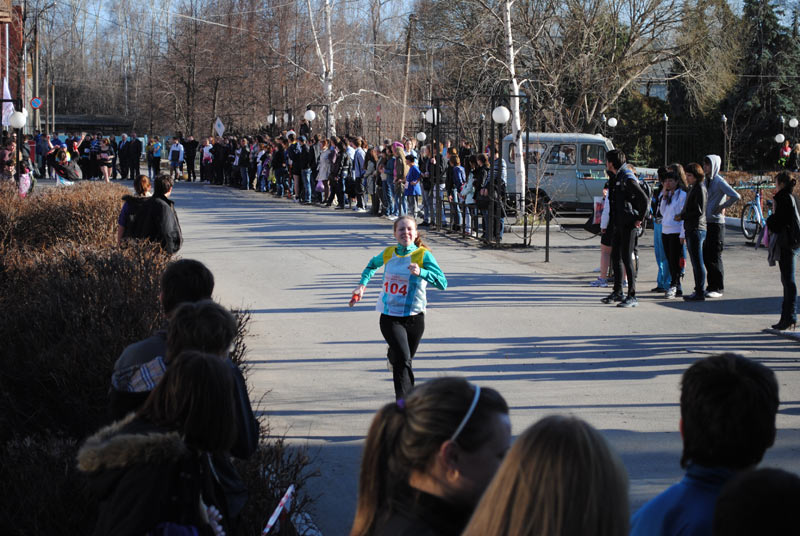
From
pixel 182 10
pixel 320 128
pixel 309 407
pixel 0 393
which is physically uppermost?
pixel 182 10

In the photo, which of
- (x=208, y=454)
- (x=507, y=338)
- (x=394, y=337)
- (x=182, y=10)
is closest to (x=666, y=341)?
(x=507, y=338)

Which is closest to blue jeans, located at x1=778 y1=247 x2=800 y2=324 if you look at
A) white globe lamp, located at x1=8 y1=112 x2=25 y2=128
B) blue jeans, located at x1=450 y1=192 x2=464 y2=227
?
blue jeans, located at x1=450 y1=192 x2=464 y2=227

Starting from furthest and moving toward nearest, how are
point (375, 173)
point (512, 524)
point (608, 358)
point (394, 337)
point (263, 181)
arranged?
1. point (263, 181)
2. point (375, 173)
3. point (608, 358)
4. point (394, 337)
5. point (512, 524)

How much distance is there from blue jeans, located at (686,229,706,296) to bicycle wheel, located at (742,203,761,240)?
7.18m

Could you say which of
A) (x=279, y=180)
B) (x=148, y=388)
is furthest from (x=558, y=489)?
(x=279, y=180)

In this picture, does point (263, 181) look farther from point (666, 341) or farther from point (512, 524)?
point (512, 524)

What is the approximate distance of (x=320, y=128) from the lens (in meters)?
52.0

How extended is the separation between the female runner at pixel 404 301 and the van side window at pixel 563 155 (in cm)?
1770

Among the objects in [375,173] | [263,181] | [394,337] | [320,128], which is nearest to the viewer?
[394,337]

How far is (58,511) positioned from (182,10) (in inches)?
2765

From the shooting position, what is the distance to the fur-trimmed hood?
2.89 meters

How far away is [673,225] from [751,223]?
24.4 ft

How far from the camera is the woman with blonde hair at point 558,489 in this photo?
185 centimetres

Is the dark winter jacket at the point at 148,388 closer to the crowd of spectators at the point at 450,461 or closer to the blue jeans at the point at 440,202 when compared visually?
the crowd of spectators at the point at 450,461
